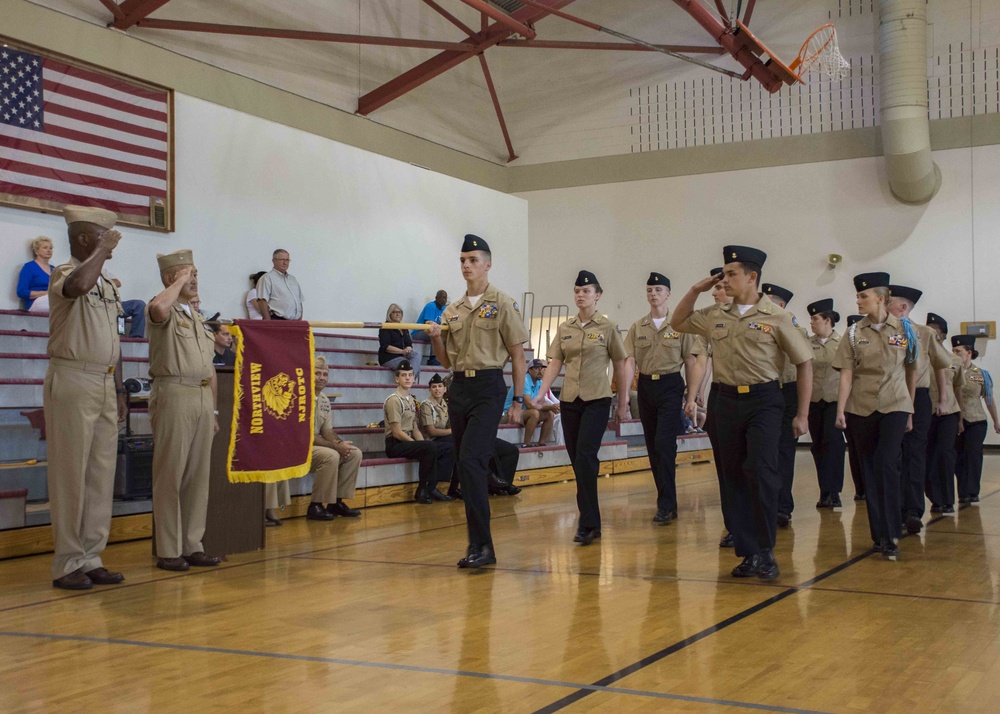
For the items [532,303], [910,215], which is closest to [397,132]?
[532,303]

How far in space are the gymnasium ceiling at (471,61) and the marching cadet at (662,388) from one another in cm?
775

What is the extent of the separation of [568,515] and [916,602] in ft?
12.2

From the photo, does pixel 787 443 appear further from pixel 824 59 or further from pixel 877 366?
pixel 824 59

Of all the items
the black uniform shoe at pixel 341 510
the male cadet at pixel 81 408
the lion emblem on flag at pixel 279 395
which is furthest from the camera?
the black uniform shoe at pixel 341 510

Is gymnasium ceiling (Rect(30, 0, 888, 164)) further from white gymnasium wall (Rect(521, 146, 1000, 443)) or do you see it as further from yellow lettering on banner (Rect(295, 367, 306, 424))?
yellow lettering on banner (Rect(295, 367, 306, 424))

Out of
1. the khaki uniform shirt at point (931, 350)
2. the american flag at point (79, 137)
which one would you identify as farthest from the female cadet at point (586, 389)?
the american flag at point (79, 137)

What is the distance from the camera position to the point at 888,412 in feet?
18.0

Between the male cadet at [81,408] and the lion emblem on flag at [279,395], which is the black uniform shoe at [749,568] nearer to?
the lion emblem on flag at [279,395]

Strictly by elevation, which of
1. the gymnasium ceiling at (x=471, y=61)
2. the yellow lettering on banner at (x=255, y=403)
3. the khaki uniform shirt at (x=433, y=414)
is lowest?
the khaki uniform shirt at (x=433, y=414)

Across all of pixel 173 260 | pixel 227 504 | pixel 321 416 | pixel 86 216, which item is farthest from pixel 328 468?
pixel 86 216

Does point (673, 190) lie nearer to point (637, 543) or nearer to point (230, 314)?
point (230, 314)

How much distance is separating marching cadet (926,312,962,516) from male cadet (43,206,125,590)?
5.79 metres

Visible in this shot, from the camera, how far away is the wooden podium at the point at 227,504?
5.67 m

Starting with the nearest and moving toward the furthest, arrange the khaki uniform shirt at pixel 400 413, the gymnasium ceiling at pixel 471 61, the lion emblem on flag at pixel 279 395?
the lion emblem on flag at pixel 279 395 < the khaki uniform shirt at pixel 400 413 < the gymnasium ceiling at pixel 471 61
